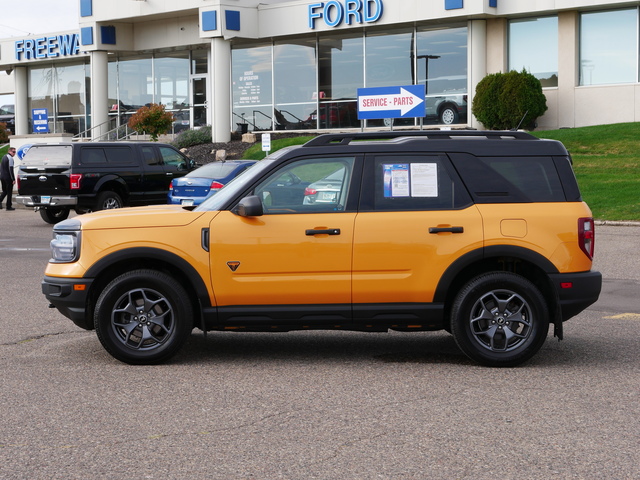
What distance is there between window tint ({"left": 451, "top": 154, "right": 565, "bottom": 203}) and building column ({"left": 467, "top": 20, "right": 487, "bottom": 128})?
1042 inches

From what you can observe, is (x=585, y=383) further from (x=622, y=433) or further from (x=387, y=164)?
(x=387, y=164)

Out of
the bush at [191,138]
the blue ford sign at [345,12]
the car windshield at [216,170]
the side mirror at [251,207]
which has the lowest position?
the side mirror at [251,207]

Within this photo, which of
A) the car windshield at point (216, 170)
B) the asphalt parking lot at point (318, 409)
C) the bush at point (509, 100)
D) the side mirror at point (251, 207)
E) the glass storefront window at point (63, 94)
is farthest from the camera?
the glass storefront window at point (63, 94)

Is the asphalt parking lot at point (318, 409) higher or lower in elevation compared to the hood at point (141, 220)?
lower

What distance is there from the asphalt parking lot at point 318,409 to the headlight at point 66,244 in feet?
2.72

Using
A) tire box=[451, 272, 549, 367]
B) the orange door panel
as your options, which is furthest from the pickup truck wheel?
tire box=[451, 272, 549, 367]

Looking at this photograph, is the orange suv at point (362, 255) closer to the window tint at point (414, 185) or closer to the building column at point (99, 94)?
the window tint at point (414, 185)

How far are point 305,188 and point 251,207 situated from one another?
1.71 ft

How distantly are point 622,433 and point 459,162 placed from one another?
2743 mm

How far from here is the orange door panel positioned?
7422mm

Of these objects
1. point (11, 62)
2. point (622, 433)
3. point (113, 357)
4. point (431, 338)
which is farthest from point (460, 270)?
point (11, 62)

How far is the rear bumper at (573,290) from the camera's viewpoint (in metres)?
7.50

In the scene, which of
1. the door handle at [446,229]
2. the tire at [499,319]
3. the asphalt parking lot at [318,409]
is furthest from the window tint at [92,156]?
the tire at [499,319]

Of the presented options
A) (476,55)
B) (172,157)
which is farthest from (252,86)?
(172,157)
